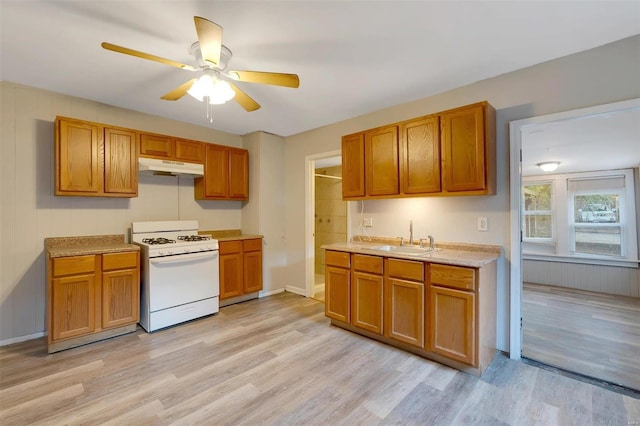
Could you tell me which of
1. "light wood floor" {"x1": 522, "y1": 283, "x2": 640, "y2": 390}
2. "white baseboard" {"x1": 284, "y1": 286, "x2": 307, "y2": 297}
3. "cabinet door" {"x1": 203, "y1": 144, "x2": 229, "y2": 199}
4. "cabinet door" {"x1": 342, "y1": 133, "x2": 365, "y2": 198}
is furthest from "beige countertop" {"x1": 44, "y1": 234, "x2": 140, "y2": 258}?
"light wood floor" {"x1": 522, "y1": 283, "x2": 640, "y2": 390}

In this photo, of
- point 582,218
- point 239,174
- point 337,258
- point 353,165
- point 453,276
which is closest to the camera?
point 453,276

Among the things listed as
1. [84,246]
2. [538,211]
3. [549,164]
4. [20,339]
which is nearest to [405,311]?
[84,246]

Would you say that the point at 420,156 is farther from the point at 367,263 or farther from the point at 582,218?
the point at 582,218

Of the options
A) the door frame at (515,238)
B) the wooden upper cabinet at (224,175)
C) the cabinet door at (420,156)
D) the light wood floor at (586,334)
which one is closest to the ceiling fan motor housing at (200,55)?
the cabinet door at (420,156)

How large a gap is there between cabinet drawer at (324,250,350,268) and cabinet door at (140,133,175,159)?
2386mm

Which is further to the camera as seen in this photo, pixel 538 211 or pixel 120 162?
pixel 538 211

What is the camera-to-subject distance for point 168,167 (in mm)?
3516

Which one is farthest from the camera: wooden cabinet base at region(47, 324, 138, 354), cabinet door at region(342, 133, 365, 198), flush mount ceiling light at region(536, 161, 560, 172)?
flush mount ceiling light at region(536, 161, 560, 172)

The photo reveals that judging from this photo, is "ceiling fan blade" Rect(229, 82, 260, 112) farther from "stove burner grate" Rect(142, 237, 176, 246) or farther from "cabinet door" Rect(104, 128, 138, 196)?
"stove burner grate" Rect(142, 237, 176, 246)

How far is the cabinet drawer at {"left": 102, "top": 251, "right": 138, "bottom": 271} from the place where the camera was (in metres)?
2.84

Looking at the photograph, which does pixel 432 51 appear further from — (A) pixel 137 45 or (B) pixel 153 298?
(B) pixel 153 298

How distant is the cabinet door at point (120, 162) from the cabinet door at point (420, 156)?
10.0 ft

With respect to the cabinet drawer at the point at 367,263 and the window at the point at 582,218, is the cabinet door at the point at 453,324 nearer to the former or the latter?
the cabinet drawer at the point at 367,263

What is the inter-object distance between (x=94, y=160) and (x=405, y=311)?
11.7ft
